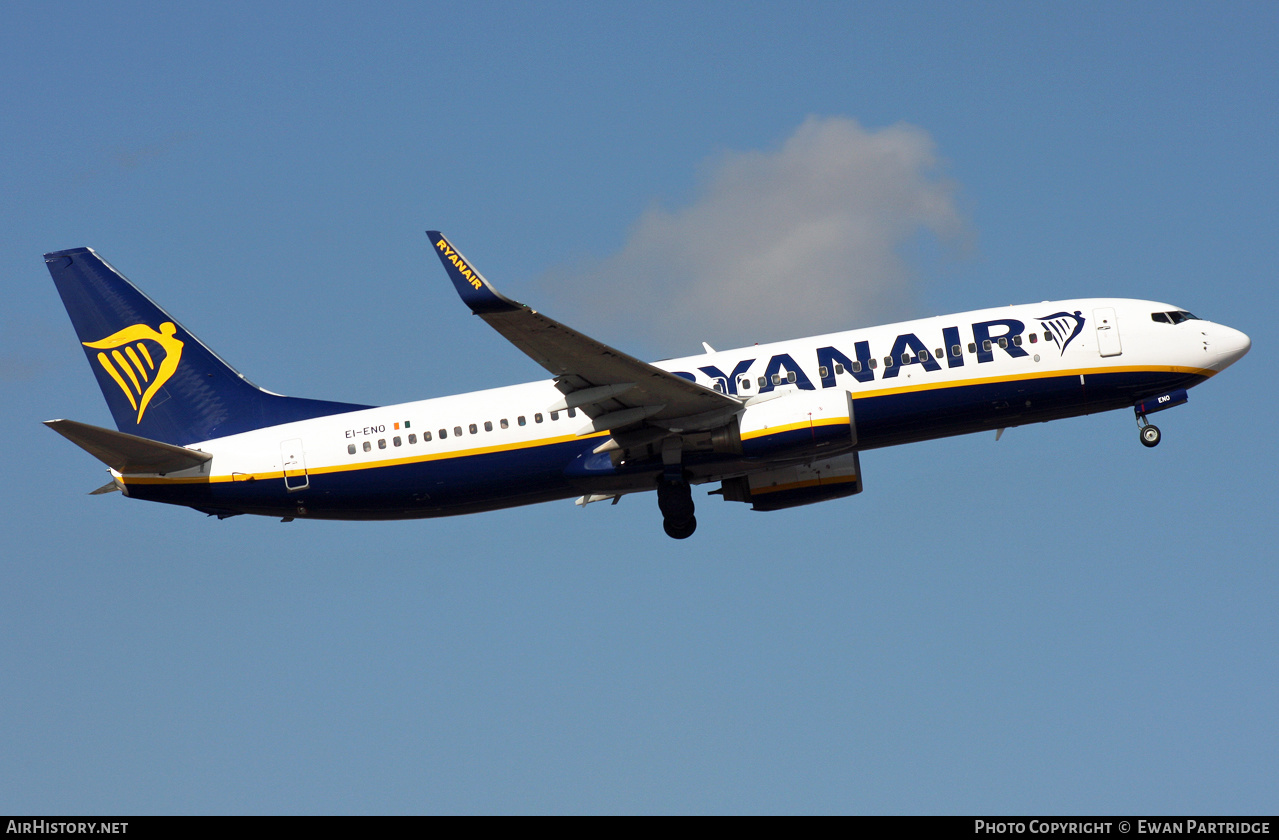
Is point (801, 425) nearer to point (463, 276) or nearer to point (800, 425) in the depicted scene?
point (800, 425)

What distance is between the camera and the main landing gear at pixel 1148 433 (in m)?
40.6

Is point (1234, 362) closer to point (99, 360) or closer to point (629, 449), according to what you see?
point (629, 449)

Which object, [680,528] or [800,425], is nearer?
[800,425]

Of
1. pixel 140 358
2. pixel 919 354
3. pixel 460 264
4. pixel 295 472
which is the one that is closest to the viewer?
pixel 460 264

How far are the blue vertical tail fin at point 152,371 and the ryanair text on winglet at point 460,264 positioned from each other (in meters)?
10.8

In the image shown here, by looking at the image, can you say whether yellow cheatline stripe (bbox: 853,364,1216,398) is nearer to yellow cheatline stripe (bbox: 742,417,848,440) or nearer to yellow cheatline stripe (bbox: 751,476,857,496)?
yellow cheatline stripe (bbox: 742,417,848,440)

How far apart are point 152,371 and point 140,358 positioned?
67 cm

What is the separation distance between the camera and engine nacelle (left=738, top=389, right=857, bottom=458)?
37.8m

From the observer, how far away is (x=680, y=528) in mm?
41312

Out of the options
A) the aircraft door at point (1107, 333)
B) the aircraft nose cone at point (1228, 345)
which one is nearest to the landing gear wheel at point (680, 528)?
the aircraft door at point (1107, 333)

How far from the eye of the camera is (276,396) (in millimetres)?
43438

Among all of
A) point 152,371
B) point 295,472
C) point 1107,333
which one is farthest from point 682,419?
point 152,371

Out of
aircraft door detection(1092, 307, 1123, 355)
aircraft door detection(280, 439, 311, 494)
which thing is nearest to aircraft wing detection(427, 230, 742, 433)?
aircraft door detection(280, 439, 311, 494)

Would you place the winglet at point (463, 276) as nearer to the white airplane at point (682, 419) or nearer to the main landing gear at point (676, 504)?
the white airplane at point (682, 419)
